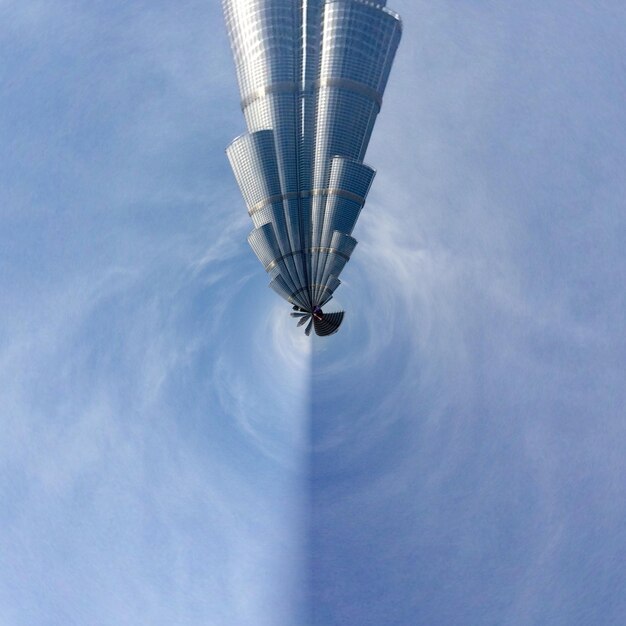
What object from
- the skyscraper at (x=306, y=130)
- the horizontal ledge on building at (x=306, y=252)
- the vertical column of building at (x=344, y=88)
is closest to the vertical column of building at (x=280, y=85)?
the skyscraper at (x=306, y=130)

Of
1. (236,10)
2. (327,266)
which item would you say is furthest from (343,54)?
(327,266)

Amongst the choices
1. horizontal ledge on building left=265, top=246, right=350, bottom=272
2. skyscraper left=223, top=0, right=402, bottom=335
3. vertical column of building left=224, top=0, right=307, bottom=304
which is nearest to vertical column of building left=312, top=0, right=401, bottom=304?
skyscraper left=223, top=0, right=402, bottom=335

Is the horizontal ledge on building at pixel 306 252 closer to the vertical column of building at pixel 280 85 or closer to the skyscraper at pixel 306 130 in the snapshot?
the skyscraper at pixel 306 130

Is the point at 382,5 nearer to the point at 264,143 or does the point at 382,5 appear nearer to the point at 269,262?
the point at 264,143

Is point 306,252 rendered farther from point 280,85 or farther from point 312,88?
point 312,88

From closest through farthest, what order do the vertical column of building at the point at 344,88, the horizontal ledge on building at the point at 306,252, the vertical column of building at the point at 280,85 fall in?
the vertical column of building at the point at 280,85 → the horizontal ledge on building at the point at 306,252 → the vertical column of building at the point at 344,88

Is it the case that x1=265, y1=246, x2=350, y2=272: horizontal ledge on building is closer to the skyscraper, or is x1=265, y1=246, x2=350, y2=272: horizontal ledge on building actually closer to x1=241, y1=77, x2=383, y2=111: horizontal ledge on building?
the skyscraper

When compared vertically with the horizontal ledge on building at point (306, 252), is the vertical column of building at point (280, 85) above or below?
above

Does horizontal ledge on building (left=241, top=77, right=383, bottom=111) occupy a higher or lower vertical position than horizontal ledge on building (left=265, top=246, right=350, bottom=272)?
higher

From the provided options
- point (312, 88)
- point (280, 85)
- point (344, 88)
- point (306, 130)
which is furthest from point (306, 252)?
point (344, 88)
